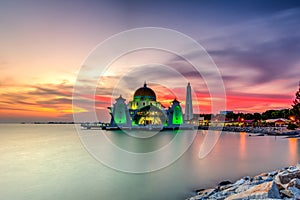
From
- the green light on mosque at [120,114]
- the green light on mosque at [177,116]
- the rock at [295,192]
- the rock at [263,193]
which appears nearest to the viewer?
the rock at [263,193]

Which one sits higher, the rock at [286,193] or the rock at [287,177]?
the rock at [287,177]

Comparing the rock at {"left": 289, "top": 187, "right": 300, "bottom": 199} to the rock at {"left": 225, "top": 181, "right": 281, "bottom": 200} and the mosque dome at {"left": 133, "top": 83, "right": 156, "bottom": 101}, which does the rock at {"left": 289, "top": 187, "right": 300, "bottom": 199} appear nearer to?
the rock at {"left": 225, "top": 181, "right": 281, "bottom": 200}

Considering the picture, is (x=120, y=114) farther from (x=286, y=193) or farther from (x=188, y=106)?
(x=286, y=193)

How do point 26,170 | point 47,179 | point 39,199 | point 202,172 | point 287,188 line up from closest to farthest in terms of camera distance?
point 287,188 → point 39,199 → point 47,179 → point 202,172 → point 26,170

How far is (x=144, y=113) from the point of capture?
244 ft

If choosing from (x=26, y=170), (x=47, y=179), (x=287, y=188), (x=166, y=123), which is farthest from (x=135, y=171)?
(x=166, y=123)

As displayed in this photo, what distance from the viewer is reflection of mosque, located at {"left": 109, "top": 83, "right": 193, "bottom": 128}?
67.9 metres

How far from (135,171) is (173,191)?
4.90 meters

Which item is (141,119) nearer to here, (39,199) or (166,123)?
(166,123)

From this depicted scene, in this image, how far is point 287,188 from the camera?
5.17m

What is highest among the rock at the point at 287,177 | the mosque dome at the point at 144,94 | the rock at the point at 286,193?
the mosque dome at the point at 144,94

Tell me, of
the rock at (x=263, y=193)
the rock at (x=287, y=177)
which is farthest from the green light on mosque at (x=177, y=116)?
the rock at (x=263, y=193)

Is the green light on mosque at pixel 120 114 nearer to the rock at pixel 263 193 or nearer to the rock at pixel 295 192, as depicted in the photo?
the rock at pixel 263 193

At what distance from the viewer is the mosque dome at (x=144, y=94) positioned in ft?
267
